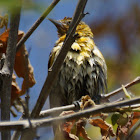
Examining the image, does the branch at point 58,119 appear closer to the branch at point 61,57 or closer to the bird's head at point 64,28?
the branch at point 61,57

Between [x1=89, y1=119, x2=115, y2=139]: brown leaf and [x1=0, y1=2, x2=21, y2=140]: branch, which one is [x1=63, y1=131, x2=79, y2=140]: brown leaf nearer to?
[x1=89, y1=119, x2=115, y2=139]: brown leaf

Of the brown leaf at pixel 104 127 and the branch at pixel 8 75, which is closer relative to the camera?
the branch at pixel 8 75

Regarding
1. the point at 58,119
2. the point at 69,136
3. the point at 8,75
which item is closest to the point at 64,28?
the point at 8,75

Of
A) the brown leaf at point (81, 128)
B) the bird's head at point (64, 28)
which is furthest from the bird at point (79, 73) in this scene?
the brown leaf at point (81, 128)

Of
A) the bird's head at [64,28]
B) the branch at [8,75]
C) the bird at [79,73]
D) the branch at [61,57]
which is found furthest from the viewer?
the bird's head at [64,28]

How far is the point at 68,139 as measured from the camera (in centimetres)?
230

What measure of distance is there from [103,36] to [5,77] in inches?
34.7

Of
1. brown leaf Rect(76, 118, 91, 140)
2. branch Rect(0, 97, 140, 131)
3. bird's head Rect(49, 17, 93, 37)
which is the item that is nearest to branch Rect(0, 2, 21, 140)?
brown leaf Rect(76, 118, 91, 140)

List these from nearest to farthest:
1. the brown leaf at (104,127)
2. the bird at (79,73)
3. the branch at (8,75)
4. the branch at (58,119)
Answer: the branch at (58,119)
the branch at (8,75)
the brown leaf at (104,127)
the bird at (79,73)

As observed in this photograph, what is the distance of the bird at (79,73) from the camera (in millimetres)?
3951

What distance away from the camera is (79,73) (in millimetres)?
3986

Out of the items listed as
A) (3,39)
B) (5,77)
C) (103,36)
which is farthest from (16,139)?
(103,36)

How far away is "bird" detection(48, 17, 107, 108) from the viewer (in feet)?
13.0

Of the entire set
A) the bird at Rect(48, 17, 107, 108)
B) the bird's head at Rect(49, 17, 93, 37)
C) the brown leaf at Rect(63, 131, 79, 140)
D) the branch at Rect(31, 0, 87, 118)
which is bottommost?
the brown leaf at Rect(63, 131, 79, 140)
